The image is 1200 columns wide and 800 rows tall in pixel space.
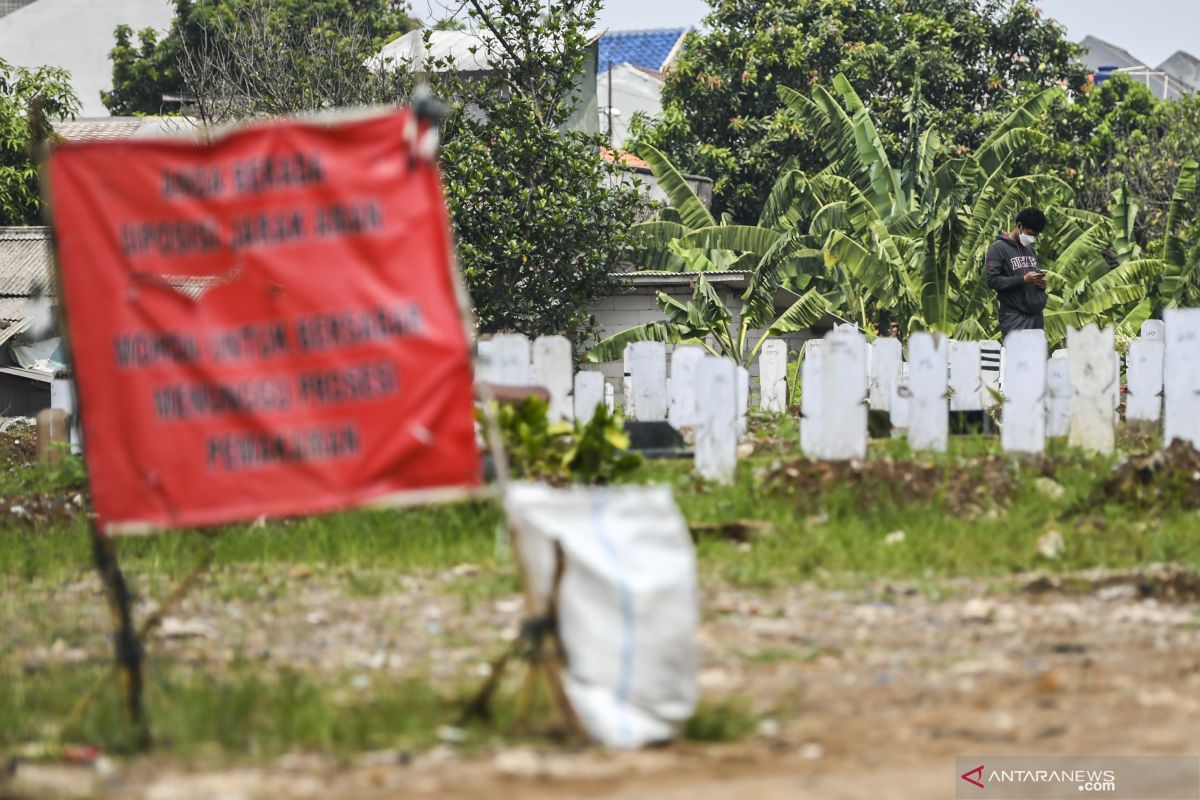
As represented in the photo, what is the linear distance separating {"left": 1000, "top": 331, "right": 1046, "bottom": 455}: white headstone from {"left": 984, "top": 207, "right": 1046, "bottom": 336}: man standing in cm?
290

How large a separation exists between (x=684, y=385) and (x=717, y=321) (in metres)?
6.58

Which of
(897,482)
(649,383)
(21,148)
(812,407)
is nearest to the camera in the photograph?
(897,482)

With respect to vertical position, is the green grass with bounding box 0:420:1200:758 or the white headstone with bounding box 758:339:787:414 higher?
the white headstone with bounding box 758:339:787:414

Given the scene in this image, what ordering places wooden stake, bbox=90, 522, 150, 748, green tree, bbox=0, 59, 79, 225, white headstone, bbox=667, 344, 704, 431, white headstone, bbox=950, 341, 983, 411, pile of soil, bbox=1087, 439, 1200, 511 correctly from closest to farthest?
wooden stake, bbox=90, 522, 150, 748
pile of soil, bbox=1087, 439, 1200, 511
white headstone, bbox=950, 341, 983, 411
white headstone, bbox=667, 344, 704, 431
green tree, bbox=0, 59, 79, 225

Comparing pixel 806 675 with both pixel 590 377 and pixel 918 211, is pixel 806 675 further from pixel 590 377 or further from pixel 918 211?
pixel 918 211

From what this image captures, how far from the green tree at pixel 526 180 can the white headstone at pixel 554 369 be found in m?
10.4

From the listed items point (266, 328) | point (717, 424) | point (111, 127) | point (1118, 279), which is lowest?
point (717, 424)

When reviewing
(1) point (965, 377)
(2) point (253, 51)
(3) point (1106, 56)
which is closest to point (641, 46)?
(3) point (1106, 56)

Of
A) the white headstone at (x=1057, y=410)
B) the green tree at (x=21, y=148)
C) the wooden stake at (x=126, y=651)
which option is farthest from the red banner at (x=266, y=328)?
the green tree at (x=21, y=148)

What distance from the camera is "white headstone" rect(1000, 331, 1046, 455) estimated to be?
31.0ft

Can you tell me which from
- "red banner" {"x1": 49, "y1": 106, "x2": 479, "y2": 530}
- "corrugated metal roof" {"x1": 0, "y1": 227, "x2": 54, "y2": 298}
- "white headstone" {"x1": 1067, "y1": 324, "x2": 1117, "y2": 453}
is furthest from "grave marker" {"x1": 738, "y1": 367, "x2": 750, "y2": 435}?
"corrugated metal roof" {"x1": 0, "y1": 227, "x2": 54, "y2": 298}

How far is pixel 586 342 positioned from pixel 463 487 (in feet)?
60.2

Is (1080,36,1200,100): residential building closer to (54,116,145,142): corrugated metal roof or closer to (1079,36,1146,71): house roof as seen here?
(1079,36,1146,71): house roof

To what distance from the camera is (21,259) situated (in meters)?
20.7
